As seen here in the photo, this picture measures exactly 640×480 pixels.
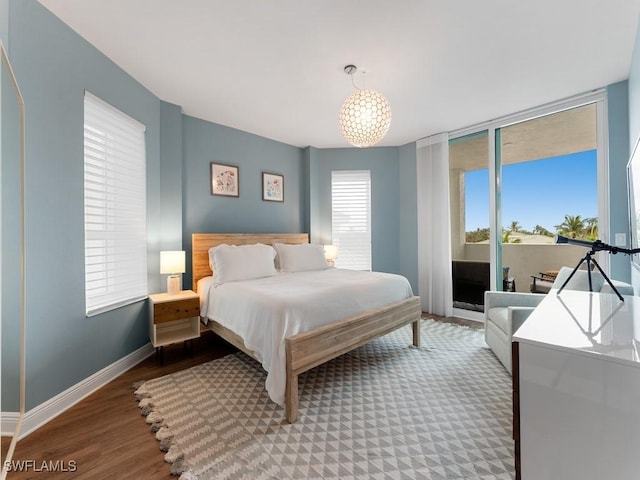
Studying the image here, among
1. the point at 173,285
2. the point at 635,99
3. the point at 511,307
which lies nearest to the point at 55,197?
the point at 173,285

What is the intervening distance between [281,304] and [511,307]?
1941 millimetres

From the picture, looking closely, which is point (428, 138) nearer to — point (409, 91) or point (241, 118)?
point (409, 91)

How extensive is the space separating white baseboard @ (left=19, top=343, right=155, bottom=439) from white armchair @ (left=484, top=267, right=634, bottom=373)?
3.26 m

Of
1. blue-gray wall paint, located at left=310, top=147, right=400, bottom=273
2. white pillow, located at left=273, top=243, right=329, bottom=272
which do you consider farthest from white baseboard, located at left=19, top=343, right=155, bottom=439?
blue-gray wall paint, located at left=310, top=147, right=400, bottom=273

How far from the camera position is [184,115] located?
3.33 m

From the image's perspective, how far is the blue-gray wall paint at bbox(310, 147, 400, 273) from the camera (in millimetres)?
4594

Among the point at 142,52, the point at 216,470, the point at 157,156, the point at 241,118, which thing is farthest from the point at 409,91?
the point at 216,470

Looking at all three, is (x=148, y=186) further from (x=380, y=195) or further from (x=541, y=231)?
(x=541, y=231)

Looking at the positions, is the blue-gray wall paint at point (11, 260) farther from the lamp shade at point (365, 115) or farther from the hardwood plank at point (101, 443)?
the lamp shade at point (365, 115)

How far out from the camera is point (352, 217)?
466cm

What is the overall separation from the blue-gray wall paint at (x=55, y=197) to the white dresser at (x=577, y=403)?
2605 millimetres

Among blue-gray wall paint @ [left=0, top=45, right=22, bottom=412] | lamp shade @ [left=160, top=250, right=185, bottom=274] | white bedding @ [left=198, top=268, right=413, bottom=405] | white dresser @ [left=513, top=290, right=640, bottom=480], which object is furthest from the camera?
lamp shade @ [left=160, top=250, right=185, bottom=274]

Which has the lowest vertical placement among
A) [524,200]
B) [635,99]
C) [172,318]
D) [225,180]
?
[172,318]

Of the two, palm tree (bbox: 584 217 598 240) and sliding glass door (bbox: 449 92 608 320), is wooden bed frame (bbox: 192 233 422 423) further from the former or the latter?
palm tree (bbox: 584 217 598 240)
